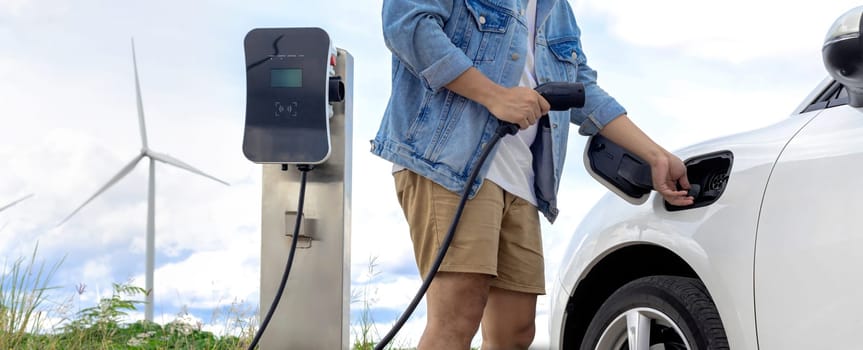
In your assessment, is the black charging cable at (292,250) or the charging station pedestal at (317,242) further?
the charging station pedestal at (317,242)

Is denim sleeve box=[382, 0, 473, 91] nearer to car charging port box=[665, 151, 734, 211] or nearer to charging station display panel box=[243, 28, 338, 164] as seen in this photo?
car charging port box=[665, 151, 734, 211]

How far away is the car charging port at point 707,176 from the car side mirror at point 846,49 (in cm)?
35

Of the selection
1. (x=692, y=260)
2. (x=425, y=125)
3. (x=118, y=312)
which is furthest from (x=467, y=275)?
(x=118, y=312)

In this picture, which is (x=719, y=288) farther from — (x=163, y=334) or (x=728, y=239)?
(x=163, y=334)

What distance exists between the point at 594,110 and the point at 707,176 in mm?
554

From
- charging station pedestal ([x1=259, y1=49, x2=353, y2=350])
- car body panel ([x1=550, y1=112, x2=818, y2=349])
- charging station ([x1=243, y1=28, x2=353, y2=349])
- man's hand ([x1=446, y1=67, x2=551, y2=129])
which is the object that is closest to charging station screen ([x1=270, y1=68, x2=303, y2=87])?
charging station ([x1=243, y1=28, x2=353, y2=349])

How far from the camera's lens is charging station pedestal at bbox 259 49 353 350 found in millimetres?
3398

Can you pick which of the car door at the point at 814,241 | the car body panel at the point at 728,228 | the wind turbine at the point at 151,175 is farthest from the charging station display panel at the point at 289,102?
the wind turbine at the point at 151,175

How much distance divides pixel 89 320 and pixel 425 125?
3.96 metres

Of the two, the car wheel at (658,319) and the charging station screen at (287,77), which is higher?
the charging station screen at (287,77)

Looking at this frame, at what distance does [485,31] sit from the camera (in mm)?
2271

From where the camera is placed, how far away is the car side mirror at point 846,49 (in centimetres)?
154

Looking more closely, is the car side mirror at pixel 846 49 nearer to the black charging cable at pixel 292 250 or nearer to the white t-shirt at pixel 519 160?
the white t-shirt at pixel 519 160

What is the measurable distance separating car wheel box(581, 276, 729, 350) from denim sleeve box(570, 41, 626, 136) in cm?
57
